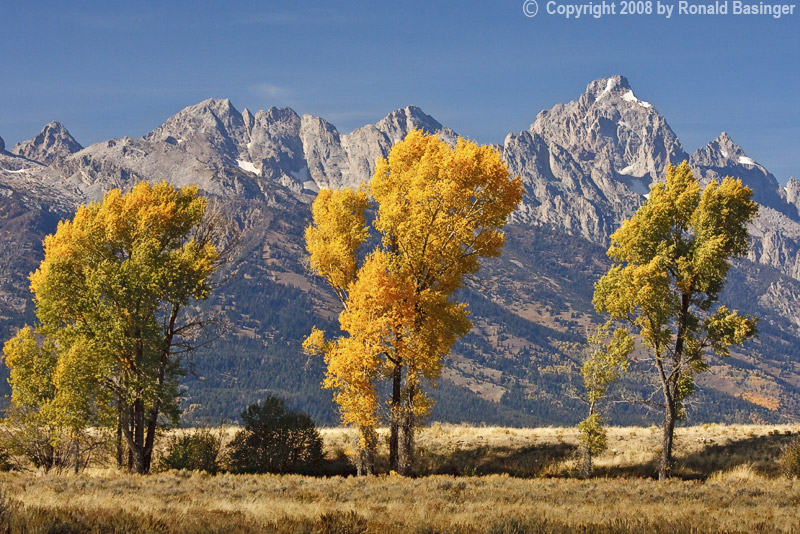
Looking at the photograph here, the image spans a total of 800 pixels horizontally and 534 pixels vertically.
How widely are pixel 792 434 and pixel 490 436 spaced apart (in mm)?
18592

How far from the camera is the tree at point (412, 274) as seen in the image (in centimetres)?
2825

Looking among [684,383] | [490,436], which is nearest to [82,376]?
[490,436]

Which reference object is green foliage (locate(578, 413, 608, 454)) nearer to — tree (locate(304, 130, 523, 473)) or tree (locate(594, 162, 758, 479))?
tree (locate(594, 162, 758, 479))

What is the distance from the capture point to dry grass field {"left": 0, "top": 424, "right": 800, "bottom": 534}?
1524 centimetres

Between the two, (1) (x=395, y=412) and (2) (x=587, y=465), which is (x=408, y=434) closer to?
(1) (x=395, y=412)

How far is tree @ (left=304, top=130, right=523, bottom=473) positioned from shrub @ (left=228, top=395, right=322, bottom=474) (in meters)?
5.37

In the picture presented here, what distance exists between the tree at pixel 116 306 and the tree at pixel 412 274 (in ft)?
27.7

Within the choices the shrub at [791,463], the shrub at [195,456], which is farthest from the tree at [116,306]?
the shrub at [791,463]

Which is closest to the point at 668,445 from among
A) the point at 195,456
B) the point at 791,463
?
the point at 791,463

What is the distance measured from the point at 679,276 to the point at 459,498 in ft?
57.5

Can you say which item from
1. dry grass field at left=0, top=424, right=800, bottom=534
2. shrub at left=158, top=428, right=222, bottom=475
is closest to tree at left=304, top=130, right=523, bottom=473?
dry grass field at left=0, top=424, right=800, bottom=534

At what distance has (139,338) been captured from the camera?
1272 inches

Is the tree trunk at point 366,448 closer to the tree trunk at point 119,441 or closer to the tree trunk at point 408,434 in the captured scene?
the tree trunk at point 408,434

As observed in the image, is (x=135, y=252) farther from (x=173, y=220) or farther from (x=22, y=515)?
(x=22, y=515)
